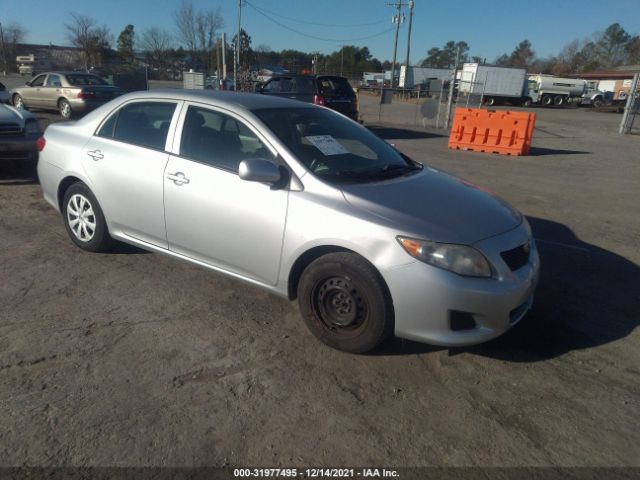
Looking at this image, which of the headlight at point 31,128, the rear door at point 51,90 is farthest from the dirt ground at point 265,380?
the rear door at point 51,90

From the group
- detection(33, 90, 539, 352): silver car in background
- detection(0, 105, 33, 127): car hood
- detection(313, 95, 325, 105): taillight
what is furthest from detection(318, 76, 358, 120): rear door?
detection(33, 90, 539, 352): silver car in background

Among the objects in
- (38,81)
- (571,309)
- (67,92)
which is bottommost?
(571,309)

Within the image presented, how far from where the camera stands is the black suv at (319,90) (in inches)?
545

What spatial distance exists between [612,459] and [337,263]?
1.80 m

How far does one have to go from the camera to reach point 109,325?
11.0 ft

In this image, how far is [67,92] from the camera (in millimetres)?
15289

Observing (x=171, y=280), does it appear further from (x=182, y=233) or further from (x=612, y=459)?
(x=612, y=459)

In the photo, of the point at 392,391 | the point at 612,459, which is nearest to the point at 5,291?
the point at 392,391

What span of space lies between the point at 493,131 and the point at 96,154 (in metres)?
11.8

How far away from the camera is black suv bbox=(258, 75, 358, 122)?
1385 centimetres

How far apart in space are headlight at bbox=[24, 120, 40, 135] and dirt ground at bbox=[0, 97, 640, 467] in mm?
3468

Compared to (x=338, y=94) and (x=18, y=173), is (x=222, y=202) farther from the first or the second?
Answer: (x=338, y=94)

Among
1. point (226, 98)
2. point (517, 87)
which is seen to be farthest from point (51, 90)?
point (517, 87)

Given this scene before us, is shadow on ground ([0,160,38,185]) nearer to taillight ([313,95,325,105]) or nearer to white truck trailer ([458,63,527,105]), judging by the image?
taillight ([313,95,325,105])
